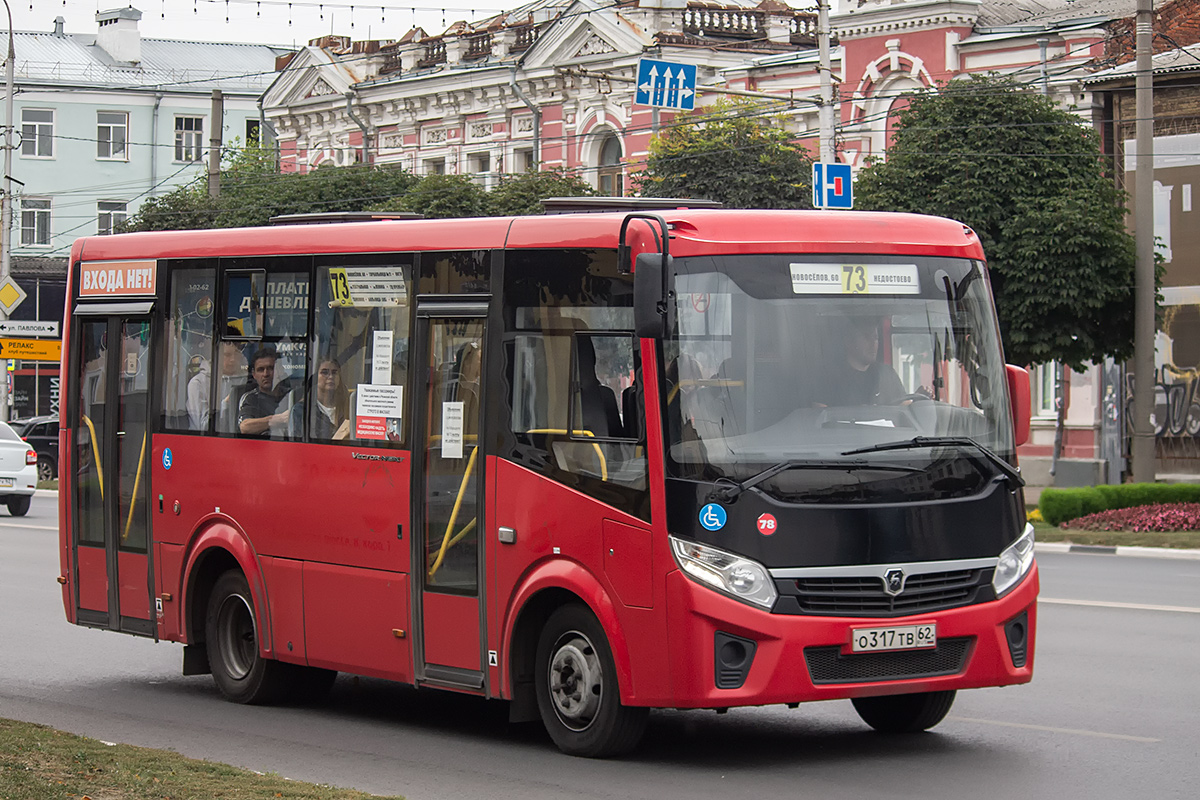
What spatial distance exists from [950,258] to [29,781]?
490cm

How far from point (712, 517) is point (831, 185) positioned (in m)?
20.9

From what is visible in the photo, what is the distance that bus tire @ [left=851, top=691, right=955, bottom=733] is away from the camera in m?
9.81

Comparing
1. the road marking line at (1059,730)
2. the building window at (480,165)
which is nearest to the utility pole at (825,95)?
the road marking line at (1059,730)

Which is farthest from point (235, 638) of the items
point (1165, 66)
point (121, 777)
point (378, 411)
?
point (1165, 66)

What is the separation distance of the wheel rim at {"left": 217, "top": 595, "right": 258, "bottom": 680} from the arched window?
38.4 meters

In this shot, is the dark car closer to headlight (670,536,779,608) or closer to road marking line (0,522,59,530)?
road marking line (0,522,59,530)

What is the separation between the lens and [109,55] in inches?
3110

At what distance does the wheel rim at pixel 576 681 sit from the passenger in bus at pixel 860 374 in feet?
5.31

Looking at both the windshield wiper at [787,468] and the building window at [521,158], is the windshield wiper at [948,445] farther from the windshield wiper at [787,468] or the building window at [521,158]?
the building window at [521,158]

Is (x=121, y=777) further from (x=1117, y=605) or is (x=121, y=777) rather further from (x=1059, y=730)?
(x=1117, y=605)

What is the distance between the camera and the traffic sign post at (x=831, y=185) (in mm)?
28875

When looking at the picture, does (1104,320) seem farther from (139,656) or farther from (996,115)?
(139,656)

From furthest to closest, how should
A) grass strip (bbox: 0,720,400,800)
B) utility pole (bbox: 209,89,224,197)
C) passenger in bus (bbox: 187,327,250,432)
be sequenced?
1. utility pole (bbox: 209,89,224,197)
2. passenger in bus (bbox: 187,327,250,432)
3. grass strip (bbox: 0,720,400,800)

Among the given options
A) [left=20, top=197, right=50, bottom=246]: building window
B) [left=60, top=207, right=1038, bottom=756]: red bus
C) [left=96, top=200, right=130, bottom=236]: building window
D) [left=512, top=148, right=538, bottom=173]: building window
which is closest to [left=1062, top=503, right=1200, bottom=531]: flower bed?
[left=60, top=207, right=1038, bottom=756]: red bus
